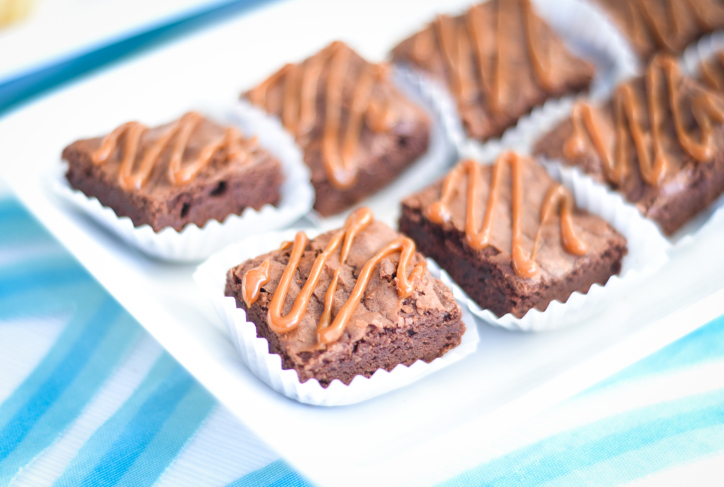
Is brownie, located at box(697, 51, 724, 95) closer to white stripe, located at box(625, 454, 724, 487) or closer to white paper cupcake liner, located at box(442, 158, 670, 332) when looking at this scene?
white paper cupcake liner, located at box(442, 158, 670, 332)

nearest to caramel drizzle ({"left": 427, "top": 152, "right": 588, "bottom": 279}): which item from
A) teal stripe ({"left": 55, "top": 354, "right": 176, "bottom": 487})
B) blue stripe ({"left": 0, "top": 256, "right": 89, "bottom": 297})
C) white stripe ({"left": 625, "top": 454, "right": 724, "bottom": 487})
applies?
white stripe ({"left": 625, "top": 454, "right": 724, "bottom": 487})

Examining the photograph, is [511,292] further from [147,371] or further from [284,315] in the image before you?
[147,371]

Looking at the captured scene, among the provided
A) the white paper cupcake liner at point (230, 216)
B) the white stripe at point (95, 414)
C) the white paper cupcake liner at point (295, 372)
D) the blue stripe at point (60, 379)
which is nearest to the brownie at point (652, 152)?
the white paper cupcake liner at point (295, 372)

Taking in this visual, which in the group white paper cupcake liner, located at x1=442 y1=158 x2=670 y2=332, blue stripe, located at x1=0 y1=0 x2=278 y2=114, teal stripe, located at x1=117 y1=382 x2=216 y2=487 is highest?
blue stripe, located at x1=0 y1=0 x2=278 y2=114

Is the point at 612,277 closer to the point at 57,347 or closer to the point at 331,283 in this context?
the point at 331,283

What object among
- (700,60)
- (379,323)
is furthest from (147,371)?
(700,60)

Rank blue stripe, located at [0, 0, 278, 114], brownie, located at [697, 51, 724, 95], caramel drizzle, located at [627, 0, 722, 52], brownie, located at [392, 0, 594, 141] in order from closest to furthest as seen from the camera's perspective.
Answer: brownie, located at [697, 51, 724, 95]
brownie, located at [392, 0, 594, 141]
blue stripe, located at [0, 0, 278, 114]
caramel drizzle, located at [627, 0, 722, 52]
